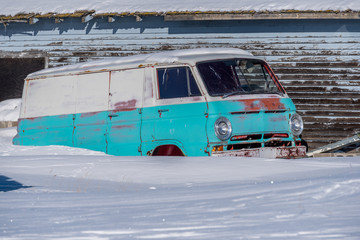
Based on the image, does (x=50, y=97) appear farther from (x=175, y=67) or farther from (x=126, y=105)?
(x=175, y=67)

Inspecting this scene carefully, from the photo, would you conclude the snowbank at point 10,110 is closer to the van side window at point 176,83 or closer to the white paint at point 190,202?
the van side window at point 176,83

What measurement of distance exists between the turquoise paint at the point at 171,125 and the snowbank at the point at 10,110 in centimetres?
585

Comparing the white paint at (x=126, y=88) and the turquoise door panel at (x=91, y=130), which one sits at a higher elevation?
the white paint at (x=126, y=88)

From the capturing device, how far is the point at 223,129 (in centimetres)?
866

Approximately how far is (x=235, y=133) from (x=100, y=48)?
7719mm

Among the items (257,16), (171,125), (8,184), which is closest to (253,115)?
(171,125)

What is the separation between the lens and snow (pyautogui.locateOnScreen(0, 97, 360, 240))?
4.42 m

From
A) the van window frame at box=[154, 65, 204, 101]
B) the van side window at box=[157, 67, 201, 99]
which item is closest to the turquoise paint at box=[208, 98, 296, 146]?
the van window frame at box=[154, 65, 204, 101]

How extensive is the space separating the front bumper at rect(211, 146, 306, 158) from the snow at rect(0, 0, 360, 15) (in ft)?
17.2

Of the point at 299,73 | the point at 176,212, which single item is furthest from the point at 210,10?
the point at 176,212

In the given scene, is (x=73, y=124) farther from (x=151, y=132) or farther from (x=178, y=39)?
(x=178, y=39)

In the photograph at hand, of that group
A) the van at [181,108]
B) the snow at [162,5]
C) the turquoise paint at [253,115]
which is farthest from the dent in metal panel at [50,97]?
the snow at [162,5]

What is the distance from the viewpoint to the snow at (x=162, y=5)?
Result: 13.6m

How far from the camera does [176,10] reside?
14.1 m
